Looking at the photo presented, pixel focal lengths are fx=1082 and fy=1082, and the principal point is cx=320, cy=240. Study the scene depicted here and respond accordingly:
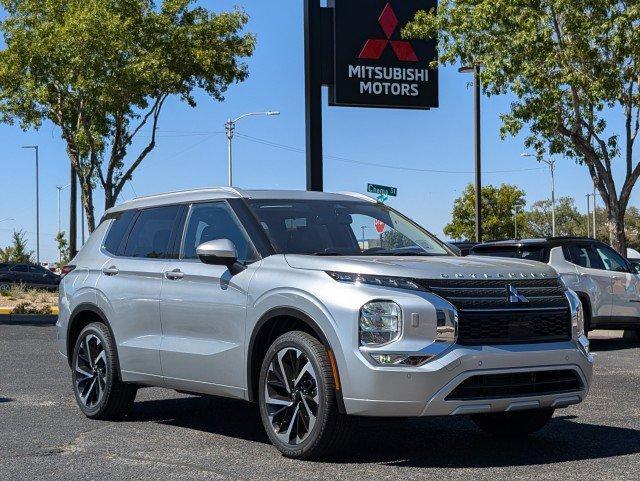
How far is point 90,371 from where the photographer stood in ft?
29.7

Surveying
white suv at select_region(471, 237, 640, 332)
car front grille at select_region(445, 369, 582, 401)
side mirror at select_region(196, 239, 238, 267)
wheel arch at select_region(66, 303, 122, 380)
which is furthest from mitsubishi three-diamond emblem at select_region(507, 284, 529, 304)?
white suv at select_region(471, 237, 640, 332)

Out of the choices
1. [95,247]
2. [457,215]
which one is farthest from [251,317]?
[457,215]

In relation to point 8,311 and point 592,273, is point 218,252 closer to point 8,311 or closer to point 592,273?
point 592,273

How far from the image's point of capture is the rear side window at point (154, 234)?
846 centimetres

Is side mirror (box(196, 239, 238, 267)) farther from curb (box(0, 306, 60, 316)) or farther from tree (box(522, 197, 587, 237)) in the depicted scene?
tree (box(522, 197, 587, 237))

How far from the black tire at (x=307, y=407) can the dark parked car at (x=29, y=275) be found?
43.2 meters

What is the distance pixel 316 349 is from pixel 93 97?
70.9 ft

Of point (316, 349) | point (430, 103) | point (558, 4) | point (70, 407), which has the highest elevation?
point (558, 4)

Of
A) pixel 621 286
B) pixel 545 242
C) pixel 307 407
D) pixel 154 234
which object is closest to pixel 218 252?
pixel 307 407

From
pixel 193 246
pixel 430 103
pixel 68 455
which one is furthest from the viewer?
pixel 430 103

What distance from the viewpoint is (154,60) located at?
26938 millimetres

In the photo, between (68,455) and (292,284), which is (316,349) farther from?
(68,455)

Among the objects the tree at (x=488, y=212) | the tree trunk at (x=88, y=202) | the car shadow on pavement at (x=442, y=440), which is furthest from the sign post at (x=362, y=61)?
the tree at (x=488, y=212)

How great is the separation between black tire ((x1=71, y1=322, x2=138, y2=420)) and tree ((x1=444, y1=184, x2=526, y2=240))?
227ft
